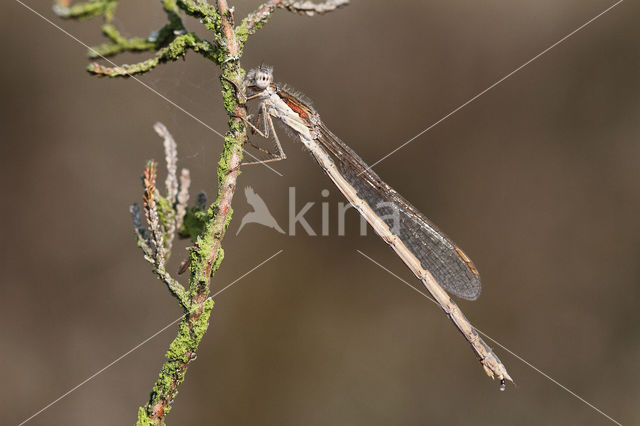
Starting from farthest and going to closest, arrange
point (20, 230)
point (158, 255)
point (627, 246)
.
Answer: point (627, 246), point (20, 230), point (158, 255)

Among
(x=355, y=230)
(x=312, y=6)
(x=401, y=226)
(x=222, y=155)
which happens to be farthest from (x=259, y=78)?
(x=355, y=230)

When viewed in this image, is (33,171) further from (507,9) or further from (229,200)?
(507,9)

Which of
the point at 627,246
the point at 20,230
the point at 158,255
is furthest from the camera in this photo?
the point at 627,246

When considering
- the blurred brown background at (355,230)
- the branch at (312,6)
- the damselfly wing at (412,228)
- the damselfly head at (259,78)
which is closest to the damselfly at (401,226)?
the damselfly wing at (412,228)

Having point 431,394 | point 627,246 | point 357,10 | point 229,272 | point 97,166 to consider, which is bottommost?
point 431,394

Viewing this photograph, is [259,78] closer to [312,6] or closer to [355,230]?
[312,6]

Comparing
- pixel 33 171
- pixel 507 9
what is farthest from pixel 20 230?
pixel 507 9

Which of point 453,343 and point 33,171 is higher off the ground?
point 33,171
